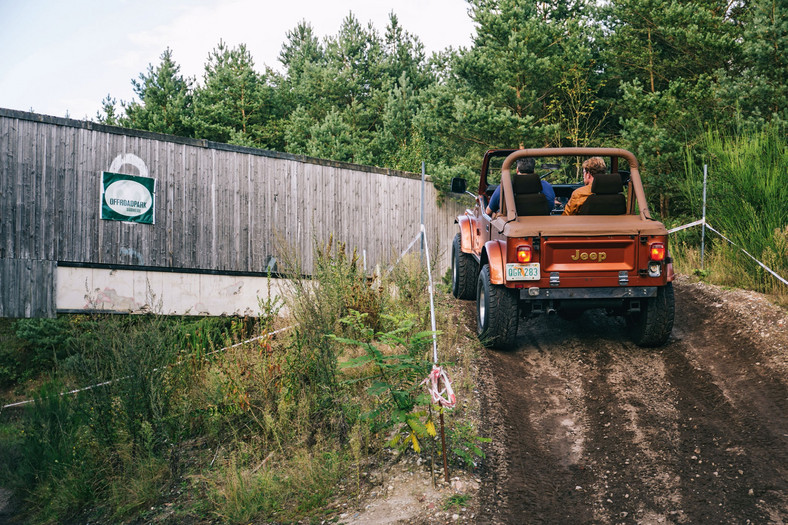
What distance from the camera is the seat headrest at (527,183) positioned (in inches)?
274

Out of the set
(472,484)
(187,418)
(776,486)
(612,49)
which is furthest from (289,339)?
(612,49)

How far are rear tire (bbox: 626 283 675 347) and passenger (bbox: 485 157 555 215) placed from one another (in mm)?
1653

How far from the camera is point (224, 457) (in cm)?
583

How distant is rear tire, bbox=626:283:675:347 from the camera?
258 inches

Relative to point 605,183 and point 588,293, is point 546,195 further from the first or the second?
point 588,293

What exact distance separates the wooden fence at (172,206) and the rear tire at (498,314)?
305 centimetres

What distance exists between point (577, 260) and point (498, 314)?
40.5 inches

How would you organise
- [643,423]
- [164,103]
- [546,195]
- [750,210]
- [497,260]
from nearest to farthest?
[643,423]
[497,260]
[546,195]
[750,210]
[164,103]

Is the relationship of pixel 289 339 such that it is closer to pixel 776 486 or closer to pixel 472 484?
pixel 472 484

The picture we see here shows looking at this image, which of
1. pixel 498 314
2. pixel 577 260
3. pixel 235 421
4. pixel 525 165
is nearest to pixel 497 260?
pixel 498 314

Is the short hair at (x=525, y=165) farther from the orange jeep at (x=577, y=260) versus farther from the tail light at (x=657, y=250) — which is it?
the tail light at (x=657, y=250)

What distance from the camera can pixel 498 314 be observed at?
22.0 feet

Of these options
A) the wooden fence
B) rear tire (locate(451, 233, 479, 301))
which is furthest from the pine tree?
rear tire (locate(451, 233, 479, 301))

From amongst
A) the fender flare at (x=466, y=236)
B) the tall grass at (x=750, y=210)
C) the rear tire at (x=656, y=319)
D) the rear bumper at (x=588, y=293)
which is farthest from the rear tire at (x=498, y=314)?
the tall grass at (x=750, y=210)
